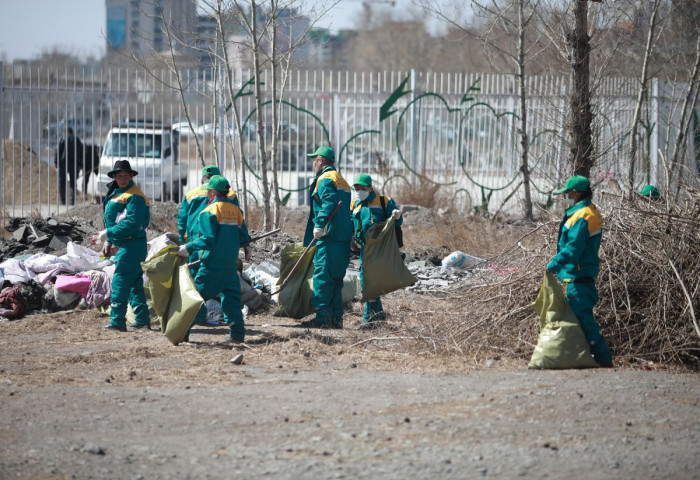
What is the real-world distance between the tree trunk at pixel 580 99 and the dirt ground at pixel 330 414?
427cm

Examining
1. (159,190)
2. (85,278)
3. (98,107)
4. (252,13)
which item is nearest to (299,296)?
(85,278)

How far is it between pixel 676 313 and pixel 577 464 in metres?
3.12

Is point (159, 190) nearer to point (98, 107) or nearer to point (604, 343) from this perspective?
point (98, 107)

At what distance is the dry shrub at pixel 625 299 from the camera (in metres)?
7.44

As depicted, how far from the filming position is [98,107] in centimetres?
1638

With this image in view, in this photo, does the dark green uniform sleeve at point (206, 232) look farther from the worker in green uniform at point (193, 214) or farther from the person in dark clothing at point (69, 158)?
the person in dark clothing at point (69, 158)

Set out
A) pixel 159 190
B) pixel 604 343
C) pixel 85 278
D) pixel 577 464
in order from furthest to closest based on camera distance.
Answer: pixel 159 190 → pixel 85 278 → pixel 604 343 → pixel 577 464

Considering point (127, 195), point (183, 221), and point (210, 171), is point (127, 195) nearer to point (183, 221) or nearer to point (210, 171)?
point (183, 221)

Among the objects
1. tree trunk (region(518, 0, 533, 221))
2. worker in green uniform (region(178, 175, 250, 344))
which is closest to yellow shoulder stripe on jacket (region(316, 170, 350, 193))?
worker in green uniform (region(178, 175, 250, 344))

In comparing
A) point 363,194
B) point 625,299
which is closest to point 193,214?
point 363,194

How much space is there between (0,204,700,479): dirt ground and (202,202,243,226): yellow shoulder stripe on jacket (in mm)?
1134

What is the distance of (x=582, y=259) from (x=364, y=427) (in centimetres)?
248

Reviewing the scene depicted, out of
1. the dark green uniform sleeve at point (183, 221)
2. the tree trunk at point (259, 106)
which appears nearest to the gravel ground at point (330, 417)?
the dark green uniform sleeve at point (183, 221)

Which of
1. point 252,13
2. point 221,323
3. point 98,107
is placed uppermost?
point 252,13
